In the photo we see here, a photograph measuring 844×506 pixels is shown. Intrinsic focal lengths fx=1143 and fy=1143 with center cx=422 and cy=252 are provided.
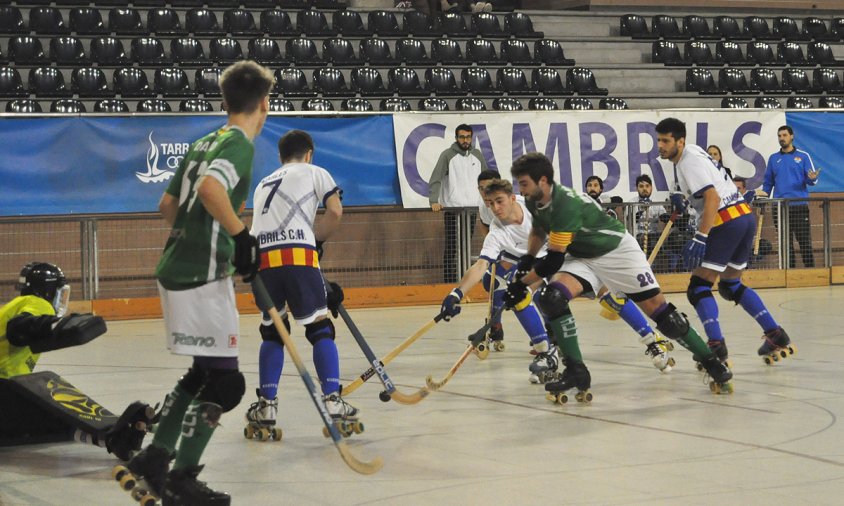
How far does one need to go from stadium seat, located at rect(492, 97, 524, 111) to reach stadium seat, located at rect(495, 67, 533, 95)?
0.75m

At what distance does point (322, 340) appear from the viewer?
6.17 meters

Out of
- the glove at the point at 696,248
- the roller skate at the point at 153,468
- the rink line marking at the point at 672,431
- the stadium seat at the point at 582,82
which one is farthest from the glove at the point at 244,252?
the stadium seat at the point at 582,82

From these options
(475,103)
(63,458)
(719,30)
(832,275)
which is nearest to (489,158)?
(475,103)

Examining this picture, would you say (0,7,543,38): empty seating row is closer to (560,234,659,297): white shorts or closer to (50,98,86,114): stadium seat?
(50,98,86,114): stadium seat

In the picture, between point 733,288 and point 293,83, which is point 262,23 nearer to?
point 293,83

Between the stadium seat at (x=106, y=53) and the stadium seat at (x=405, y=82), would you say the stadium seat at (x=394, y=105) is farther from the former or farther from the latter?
the stadium seat at (x=106, y=53)

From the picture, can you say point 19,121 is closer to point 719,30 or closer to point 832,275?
point 832,275

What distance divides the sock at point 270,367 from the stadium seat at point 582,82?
480 inches

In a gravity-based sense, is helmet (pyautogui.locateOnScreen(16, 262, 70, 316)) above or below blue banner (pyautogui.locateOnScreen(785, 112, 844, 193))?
below

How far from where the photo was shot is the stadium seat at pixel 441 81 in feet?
54.7

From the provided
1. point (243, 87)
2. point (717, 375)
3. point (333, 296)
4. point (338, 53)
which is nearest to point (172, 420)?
point (243, 87)

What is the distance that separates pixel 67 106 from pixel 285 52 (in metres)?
3.73

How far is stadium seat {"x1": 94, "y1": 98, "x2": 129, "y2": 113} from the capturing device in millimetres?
14305

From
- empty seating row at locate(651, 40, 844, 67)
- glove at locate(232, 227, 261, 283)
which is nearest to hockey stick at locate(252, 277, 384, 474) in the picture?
glove at locate(232, 227, 261, 283)
